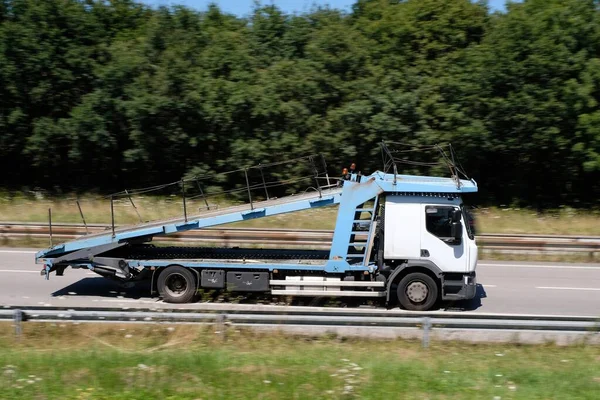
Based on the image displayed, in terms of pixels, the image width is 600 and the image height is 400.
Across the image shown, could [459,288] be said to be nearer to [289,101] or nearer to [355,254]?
[355,254]

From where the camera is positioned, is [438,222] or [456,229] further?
[438,222]

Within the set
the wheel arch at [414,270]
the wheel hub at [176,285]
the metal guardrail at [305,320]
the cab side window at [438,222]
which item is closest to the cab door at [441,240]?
the cab side window at [438,222]

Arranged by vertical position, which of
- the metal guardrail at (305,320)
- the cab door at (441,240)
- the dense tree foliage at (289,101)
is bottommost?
the metal guardrail at (305,320)

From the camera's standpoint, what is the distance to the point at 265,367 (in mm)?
7785

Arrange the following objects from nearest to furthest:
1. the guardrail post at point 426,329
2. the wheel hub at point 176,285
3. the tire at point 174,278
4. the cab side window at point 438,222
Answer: the guardrail post at point 426,329
the cab side window at point 438,222
the tire at point 174,278
the wheel hub at point 176,285

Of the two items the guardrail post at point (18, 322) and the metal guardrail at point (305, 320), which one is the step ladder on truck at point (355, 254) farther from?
the guardrail post at point (18, 322)

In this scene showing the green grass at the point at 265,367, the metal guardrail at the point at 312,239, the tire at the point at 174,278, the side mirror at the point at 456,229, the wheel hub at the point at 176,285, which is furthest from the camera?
the metal guardrail at the point at 312,239

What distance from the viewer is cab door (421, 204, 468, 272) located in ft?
38.8

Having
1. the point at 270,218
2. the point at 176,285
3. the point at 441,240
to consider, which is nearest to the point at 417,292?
the point at 441,240

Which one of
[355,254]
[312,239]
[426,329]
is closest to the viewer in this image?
[426,329]

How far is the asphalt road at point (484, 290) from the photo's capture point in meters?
12.7

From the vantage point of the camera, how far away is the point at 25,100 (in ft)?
87.1

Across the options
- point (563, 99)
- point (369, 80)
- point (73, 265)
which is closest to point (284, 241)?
point (73, 265)

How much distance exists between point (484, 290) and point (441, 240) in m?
3.08
